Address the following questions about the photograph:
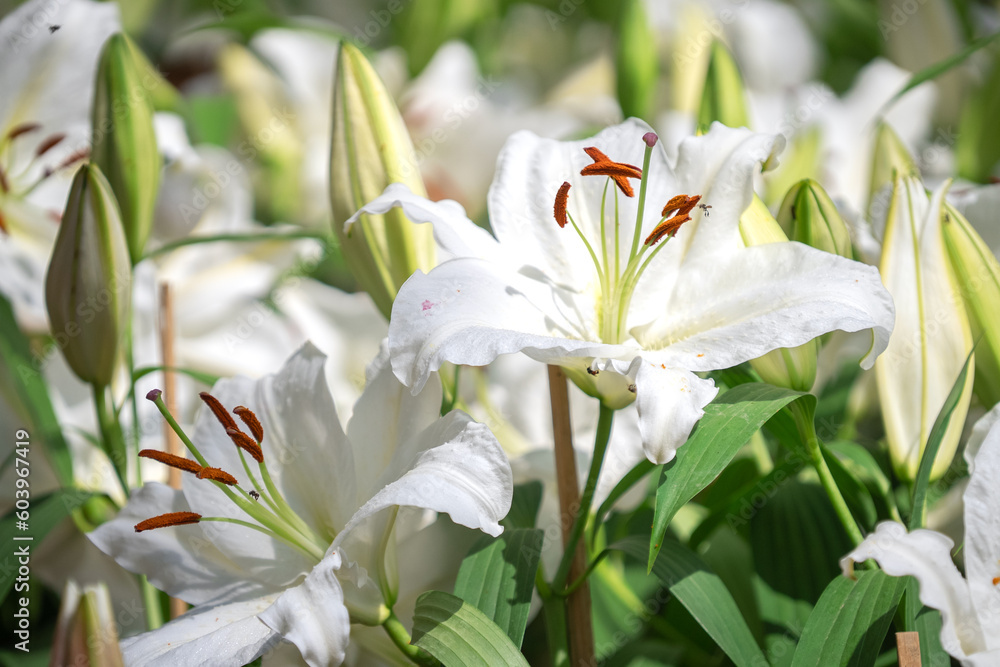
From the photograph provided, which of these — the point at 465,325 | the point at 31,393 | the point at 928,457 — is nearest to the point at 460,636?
the point at 465,325

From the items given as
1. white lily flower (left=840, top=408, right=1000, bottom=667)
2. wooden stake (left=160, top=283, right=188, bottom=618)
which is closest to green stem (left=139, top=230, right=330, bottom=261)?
wooden stake (left=160, top=283, right=188, bottom=618)

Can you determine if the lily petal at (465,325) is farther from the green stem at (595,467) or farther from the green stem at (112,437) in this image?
the green stem at (112,437)

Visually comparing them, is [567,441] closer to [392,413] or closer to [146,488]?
[392,413]

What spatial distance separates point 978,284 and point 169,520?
449mm

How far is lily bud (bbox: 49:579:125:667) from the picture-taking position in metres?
0.40

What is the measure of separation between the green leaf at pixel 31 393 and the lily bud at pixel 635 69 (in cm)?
56

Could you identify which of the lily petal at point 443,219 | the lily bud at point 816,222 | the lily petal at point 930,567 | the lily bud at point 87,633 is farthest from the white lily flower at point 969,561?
the lily bud at point 87,633

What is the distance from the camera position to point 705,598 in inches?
16.7

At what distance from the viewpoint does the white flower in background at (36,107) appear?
0.63m

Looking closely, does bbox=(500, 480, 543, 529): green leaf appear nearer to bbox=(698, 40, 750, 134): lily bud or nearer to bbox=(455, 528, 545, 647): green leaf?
bbox=(455, 528, 545, 647): green leaf

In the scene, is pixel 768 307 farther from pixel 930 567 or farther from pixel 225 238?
pixel 225 238

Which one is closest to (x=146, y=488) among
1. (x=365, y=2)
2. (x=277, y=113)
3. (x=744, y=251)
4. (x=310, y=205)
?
(x=744, y=251)

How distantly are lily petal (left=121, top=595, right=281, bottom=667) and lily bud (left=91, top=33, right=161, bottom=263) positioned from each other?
271mm

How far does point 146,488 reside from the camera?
1.52ft
